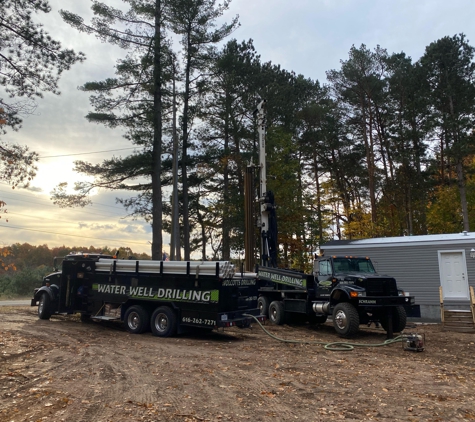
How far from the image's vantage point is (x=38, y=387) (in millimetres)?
5875

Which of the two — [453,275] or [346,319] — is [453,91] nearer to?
[453,275]

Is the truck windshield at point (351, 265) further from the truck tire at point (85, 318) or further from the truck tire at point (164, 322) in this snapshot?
the truck tire at point (85, 318)

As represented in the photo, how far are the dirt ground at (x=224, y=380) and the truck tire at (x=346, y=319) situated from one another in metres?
0.41

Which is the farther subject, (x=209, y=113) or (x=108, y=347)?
(x=209, y=113)

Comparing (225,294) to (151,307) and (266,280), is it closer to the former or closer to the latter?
(151,307)

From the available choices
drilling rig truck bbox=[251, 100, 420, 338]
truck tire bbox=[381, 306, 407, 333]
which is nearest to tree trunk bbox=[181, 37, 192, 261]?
drilling rig truck bbox=[251, 100, 420, 338]

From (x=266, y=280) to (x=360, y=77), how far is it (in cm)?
1808

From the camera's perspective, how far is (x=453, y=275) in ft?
51.3

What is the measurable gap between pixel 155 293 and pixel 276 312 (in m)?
4.35

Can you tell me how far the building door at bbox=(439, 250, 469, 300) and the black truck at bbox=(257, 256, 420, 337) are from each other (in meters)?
4.88

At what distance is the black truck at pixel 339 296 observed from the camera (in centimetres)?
1079

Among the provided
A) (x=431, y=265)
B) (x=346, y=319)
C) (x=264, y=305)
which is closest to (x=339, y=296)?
(x=346, y=319)

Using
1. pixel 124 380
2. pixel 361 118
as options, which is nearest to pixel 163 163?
pixel 361 118

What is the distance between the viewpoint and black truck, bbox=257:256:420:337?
425 inches
